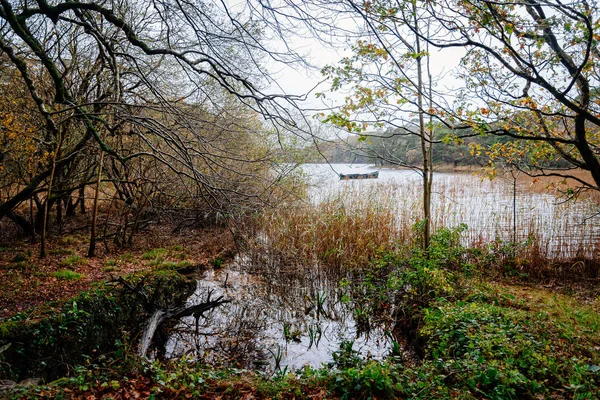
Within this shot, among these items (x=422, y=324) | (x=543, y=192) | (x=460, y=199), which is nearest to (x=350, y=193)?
(x=460, y=199)

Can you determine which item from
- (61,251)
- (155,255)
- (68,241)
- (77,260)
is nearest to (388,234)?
(155,255)

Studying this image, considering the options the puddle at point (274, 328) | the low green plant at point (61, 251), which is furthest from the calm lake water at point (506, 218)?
the low green plant at point (61, 251)

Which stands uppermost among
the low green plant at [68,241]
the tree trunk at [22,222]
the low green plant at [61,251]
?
the tree trunk at [22,222]

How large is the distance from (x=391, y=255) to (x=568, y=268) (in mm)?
3009

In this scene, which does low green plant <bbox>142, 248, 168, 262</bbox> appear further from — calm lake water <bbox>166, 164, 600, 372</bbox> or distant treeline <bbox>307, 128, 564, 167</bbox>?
distant treeline <bbox>307, 128, 564, 167</bbox>

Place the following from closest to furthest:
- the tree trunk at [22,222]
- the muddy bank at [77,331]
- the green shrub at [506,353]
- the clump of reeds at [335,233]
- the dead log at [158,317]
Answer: the green shrub at [506,353] < the muddy bank at [77,331] < the dead log at [158,317] < the clump of reeds at [335,233] < the tree trunk at [22,222]

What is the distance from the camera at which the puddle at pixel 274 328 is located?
400cm

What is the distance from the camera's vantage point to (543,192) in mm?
12484

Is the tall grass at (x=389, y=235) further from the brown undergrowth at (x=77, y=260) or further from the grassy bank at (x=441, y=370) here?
the grassy bank at (x=441, y=370)

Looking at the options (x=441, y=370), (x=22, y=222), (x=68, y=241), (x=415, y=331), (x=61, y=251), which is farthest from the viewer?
(x=22, y=222)

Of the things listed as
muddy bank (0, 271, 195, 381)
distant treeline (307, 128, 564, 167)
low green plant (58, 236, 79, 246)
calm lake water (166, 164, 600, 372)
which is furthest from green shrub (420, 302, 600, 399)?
low green plant (58, 236, 79, 246)

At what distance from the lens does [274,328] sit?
15.4 ft

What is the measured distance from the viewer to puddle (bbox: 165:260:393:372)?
13.1 feet

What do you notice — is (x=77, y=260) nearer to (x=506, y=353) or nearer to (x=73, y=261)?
(x=73, y=261)
